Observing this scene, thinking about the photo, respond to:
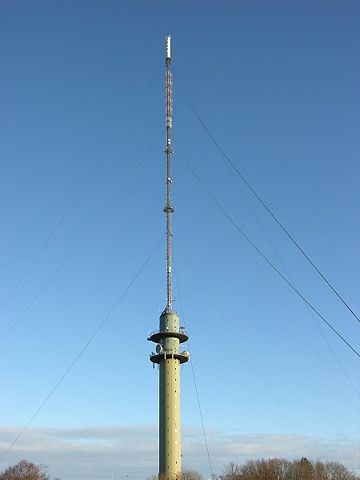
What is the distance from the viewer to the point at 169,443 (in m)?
60.9

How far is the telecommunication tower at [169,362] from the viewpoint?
60781 mm

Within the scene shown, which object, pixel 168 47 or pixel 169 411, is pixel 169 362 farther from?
pixel 168 47

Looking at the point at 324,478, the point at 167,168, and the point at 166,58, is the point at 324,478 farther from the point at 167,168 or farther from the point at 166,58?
the point at 166,58

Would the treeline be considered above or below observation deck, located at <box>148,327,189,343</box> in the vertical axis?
below

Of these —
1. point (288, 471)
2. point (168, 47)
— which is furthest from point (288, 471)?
point (168, 47)

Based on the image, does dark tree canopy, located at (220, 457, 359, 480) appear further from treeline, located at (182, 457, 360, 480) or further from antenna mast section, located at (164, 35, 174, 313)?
antenna mast section, located at (164, 35, 174, 313)

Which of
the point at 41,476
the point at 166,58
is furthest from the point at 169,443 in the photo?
the point at 41,476

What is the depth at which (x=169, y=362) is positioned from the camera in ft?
213

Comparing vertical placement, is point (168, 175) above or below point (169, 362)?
above

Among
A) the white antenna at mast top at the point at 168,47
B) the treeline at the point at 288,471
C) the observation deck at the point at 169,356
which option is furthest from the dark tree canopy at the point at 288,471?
the white antenna at mast top at the point at 168,47

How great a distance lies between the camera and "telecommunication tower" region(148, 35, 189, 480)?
6078cm

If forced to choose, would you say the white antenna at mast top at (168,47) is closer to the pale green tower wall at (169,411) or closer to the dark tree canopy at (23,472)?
the pale green tower wall at (169,411)

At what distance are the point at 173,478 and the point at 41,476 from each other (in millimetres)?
56022

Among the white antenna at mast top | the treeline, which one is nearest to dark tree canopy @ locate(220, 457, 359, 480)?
the treeline
